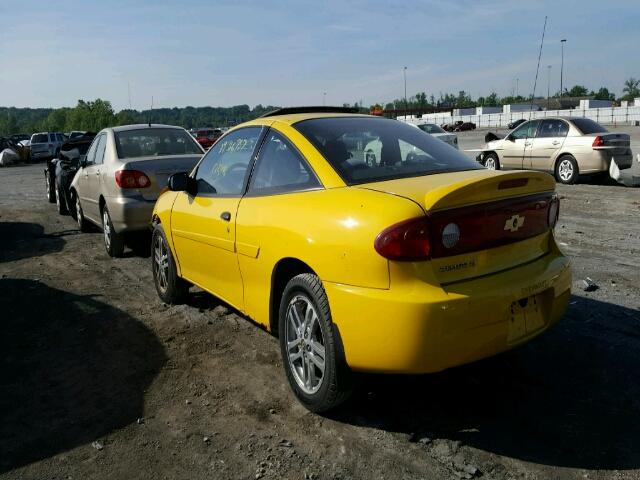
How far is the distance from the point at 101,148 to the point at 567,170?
10.3 m

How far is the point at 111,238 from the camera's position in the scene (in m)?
7.29

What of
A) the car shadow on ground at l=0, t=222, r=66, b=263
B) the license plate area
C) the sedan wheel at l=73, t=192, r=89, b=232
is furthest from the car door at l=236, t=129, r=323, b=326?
the sedan wheel at l=73, t=192, r=89, b=232

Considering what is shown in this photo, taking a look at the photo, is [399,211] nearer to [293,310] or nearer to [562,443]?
[293,310]

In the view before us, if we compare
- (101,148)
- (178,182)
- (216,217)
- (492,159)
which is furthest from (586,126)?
(216,217)

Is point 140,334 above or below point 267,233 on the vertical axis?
below

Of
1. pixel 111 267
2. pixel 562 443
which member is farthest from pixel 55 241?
pixel 562 443

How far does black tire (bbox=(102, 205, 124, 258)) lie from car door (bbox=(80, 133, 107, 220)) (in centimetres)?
37

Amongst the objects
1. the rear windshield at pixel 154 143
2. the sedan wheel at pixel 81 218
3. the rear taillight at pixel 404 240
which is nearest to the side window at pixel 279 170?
the rear taillight at pixel 404 240

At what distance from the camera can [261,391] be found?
355 centimetres

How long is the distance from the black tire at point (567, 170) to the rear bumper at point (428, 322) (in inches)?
441

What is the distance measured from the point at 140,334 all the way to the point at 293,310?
1.91m

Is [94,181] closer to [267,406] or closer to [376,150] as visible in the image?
[376,150]

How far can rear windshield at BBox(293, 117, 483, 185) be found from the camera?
3.32 meters

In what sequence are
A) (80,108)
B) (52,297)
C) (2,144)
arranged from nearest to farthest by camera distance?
(52,297) < (2,144) < (80,108)
